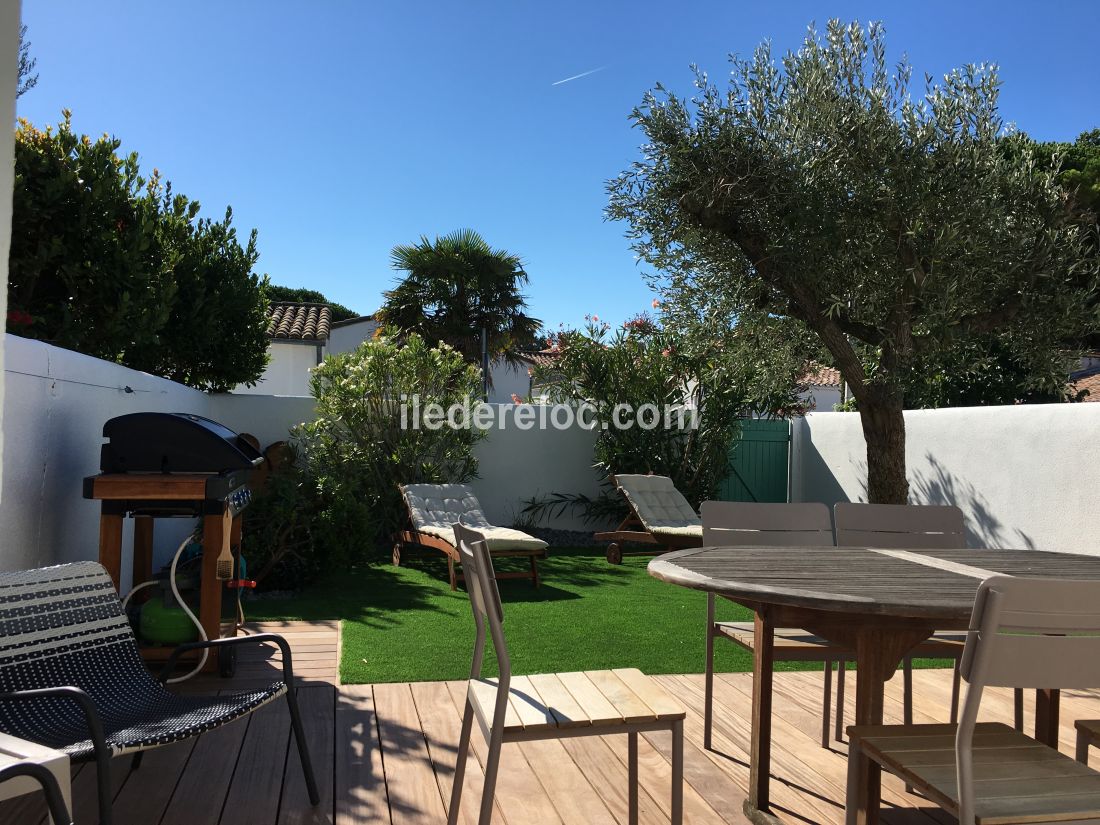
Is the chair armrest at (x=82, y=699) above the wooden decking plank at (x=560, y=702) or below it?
above

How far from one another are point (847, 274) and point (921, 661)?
299 cm

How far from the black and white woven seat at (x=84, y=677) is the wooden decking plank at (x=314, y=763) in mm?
64

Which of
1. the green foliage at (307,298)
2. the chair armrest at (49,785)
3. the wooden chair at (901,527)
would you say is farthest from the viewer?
the green foliage at (307,298)

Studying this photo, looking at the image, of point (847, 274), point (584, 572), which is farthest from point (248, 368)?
point (847, 274)

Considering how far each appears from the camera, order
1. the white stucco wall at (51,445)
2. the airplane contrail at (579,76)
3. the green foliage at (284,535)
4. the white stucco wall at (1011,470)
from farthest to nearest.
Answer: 1. the airplane contrail at (579,76)
2. the white stucco wall at (1011,470)
3. the green foliage at (284,535)
4. the white stucco wall at (51,445)

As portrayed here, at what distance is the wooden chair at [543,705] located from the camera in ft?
6.91

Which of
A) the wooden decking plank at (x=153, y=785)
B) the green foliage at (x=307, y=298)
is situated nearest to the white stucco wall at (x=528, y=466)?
the wooden decking plank at (x=153, y=785)

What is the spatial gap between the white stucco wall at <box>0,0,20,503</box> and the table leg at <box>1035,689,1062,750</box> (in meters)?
3.28

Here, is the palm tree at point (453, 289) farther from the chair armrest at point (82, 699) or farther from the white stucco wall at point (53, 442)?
the chair armrest at point (82, 699)

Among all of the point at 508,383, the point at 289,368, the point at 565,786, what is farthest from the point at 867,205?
the point at 508,383

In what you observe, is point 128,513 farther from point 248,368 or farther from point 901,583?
point 248,368

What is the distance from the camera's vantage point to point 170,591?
13.5ft

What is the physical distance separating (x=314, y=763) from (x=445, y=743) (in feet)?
1.72

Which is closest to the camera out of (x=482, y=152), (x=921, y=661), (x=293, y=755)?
(x=293, y=755)
